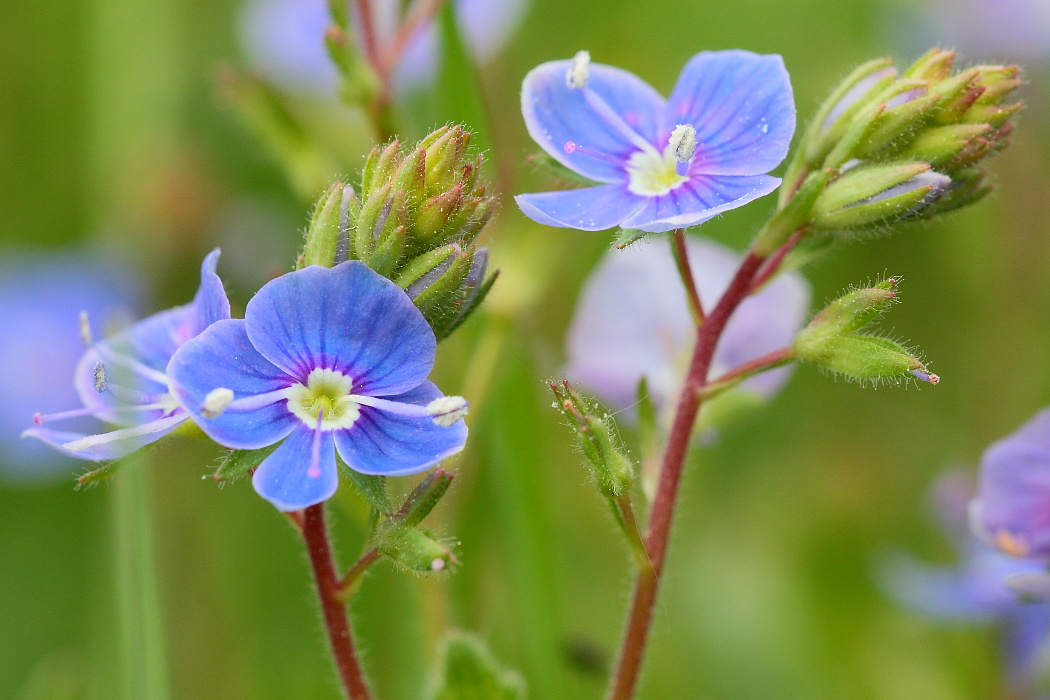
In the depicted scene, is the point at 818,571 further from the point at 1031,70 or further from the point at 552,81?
the point at 1031,70

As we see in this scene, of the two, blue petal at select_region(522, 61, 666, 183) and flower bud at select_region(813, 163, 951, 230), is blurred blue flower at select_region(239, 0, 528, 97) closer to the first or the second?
blue petal at select_region(522, 61, 666, 183)

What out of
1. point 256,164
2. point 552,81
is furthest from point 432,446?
point 256,164

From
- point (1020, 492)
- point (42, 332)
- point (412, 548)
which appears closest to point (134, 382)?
point (412, 548)

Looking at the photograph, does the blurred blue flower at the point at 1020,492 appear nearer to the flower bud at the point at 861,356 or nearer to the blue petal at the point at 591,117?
the flower bud at the point at 861,356

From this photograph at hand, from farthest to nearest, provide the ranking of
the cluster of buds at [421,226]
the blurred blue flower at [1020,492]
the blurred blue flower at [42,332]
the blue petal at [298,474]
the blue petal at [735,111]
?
the blurred blue flower at [42,332] → the blurred blue flower at [1020,492] → the blue petal at [735,111] → the cluster of buds at [421,226] → the blue petal at [298,474]

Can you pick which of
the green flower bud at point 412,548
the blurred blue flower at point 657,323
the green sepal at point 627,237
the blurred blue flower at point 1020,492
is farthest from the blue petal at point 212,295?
the blurred blue flower at point 1020,492
